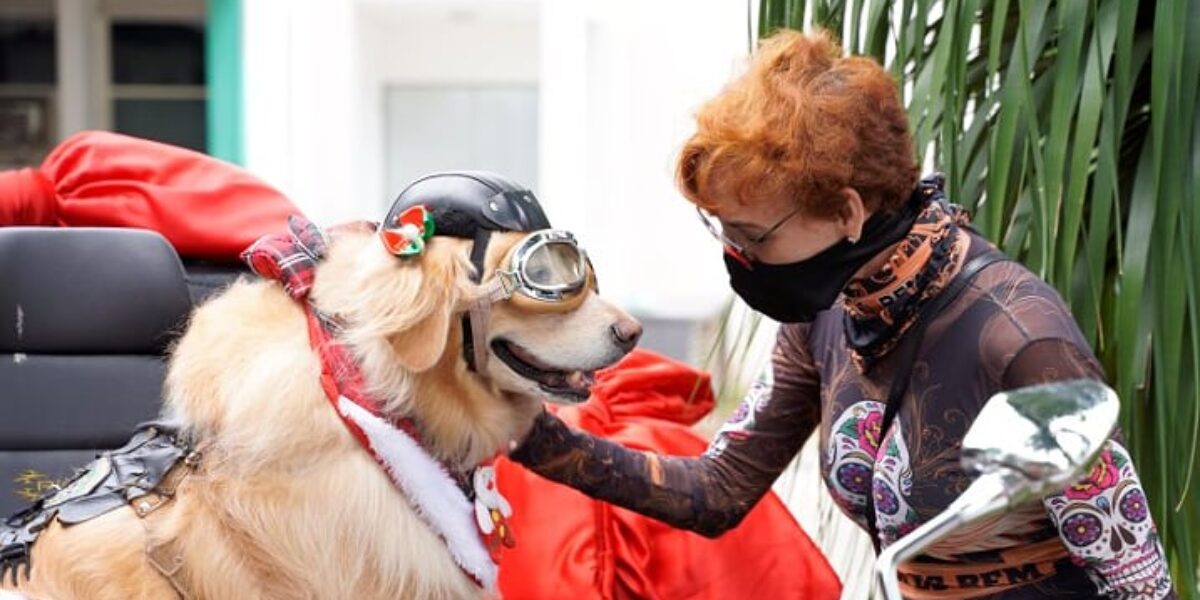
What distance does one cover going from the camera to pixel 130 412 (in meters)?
2.43

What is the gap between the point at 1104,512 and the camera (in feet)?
6.34

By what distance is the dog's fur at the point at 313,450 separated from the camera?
1892 millimetres

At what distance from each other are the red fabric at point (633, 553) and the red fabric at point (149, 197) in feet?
1.99

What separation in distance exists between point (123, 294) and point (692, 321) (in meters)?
5.14

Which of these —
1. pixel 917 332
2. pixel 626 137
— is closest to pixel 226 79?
pixel 626 137

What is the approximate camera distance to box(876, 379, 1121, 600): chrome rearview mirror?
4.15ft

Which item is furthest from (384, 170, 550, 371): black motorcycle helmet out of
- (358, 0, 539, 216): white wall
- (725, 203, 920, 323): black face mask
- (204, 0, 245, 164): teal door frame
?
(358, 0, 539, 216): white wall

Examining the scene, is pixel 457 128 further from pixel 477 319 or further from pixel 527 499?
pixel 477 319

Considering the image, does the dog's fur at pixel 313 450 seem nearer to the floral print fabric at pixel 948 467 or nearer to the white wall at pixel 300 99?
the floral print fabric at pixel 948 467

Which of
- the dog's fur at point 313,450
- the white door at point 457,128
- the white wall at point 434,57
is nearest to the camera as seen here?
the dog's fur at point 313,450

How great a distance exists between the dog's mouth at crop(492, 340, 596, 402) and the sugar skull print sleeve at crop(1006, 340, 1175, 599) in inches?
22.6

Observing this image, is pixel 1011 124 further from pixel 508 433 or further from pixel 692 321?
pixel 692 321

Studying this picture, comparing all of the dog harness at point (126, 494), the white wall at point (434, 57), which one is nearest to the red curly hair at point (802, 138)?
the dog harness at point (126, 494)

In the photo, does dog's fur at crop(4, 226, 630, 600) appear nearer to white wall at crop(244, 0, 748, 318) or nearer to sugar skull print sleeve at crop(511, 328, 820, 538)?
sugar skull print sleeve at crop(511, 328, 820, 538)
